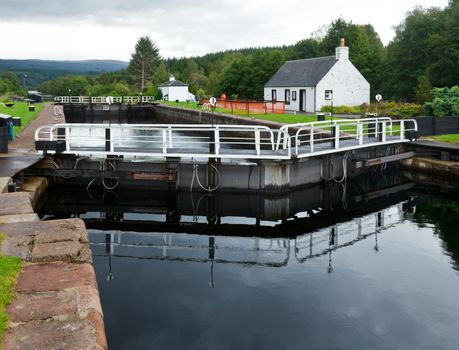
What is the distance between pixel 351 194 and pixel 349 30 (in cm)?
5382

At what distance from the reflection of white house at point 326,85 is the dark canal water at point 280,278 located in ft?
93.0

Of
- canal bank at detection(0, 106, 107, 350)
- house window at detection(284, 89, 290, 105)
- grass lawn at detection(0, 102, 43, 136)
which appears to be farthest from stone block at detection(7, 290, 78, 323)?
house window at detection(284, 89, 290, 105)

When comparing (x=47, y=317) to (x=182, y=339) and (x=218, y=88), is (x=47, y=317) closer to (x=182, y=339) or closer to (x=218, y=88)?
(x=182, y=339)

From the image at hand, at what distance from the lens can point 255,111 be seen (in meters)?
46.8

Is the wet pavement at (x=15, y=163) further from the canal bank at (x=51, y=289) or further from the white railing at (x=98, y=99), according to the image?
the white railing at (x=98, y=99)

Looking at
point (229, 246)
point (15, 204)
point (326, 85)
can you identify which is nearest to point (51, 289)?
point (15, 204)

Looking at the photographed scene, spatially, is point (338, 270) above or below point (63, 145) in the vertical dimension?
below

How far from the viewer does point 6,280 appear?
738cm

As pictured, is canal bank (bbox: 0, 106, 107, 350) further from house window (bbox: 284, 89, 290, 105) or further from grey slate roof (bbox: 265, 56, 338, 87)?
house window (bbox: 284, 89, 290, 105)

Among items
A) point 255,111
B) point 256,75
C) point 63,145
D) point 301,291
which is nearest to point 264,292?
point 301,291

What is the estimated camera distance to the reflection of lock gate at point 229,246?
13148 millimetres

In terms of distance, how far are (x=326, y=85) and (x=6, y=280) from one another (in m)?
40.9

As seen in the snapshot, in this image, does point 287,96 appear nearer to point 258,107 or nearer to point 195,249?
point 258,107

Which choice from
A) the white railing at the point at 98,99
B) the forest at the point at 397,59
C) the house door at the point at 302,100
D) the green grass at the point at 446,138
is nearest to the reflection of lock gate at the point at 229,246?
the green grass at the point at 446,138
